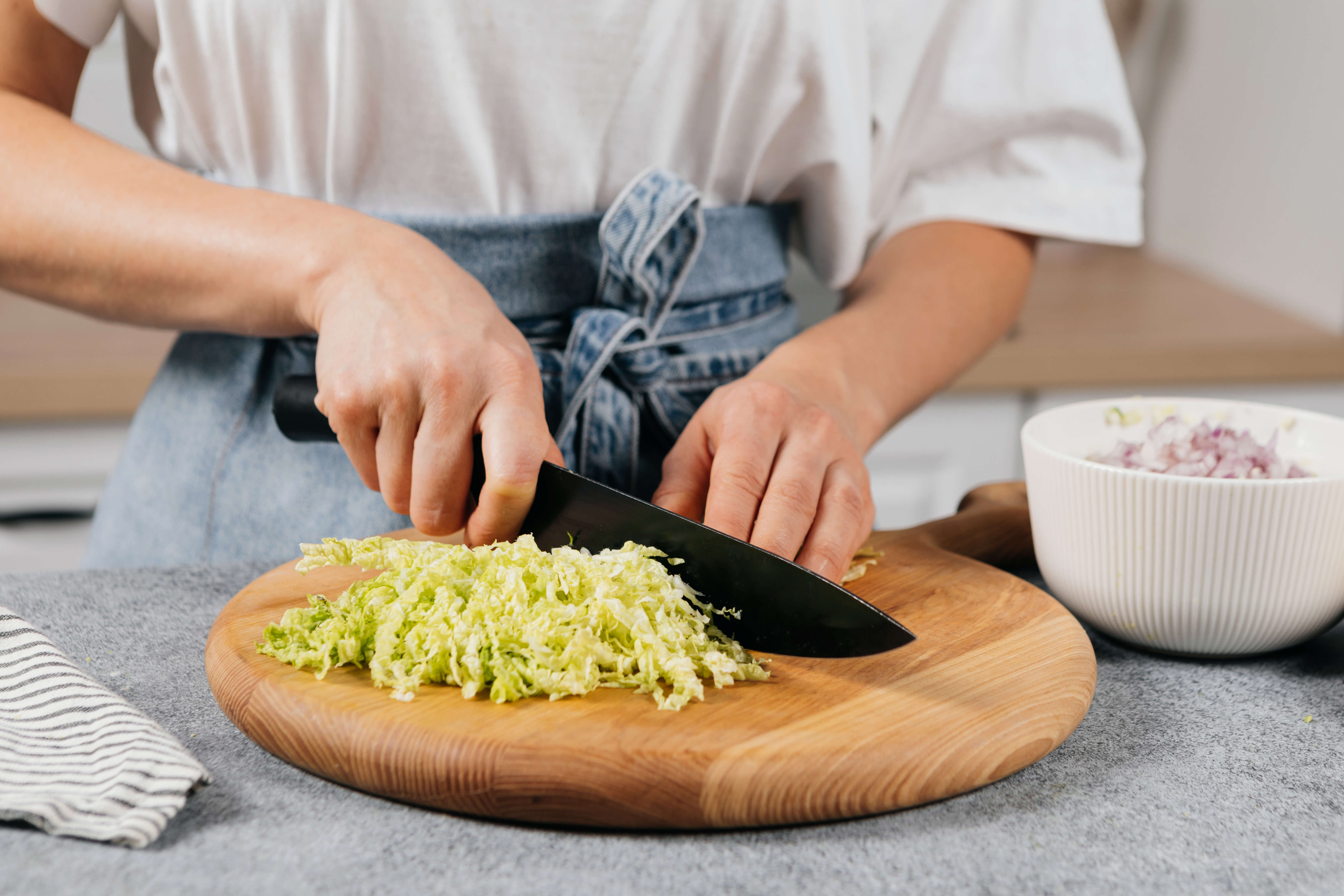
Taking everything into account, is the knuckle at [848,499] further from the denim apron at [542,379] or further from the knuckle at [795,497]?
the denim apron at [542,379]

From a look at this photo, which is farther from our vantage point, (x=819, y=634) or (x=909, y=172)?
(x=909, y=172)

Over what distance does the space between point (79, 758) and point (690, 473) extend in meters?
0.43

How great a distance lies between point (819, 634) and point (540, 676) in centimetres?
17

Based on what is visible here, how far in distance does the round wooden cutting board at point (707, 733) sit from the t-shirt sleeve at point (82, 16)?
0.53m

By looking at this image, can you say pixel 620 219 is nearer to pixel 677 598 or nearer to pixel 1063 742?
pixel 677 598

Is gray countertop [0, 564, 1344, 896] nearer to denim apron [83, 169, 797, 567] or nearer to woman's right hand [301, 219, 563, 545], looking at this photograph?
woman's right hand [301, 219, 563, 545]

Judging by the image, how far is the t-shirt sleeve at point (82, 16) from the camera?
86 centimetres

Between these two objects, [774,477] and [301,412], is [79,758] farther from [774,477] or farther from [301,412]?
[774,477]

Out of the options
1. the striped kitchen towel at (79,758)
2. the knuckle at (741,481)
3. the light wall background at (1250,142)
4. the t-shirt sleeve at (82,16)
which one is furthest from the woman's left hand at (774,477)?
the light wall background at (1250,142)

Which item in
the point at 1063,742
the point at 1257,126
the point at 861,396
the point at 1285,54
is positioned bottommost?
the point at 1063,742

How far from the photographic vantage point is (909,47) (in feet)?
3.43

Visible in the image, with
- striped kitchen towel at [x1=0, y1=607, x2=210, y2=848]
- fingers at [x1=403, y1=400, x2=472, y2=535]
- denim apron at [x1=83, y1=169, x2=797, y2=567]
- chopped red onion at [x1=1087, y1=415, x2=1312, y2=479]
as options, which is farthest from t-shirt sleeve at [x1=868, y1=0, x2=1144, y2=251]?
striped kitchen towel at [x1=0, y1=607, x2=210, y2=848]

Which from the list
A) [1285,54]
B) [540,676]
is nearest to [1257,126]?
[1285,54]

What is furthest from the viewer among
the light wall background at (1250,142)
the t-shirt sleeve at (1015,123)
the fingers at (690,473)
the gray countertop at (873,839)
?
the light wall background at (1250,142)
